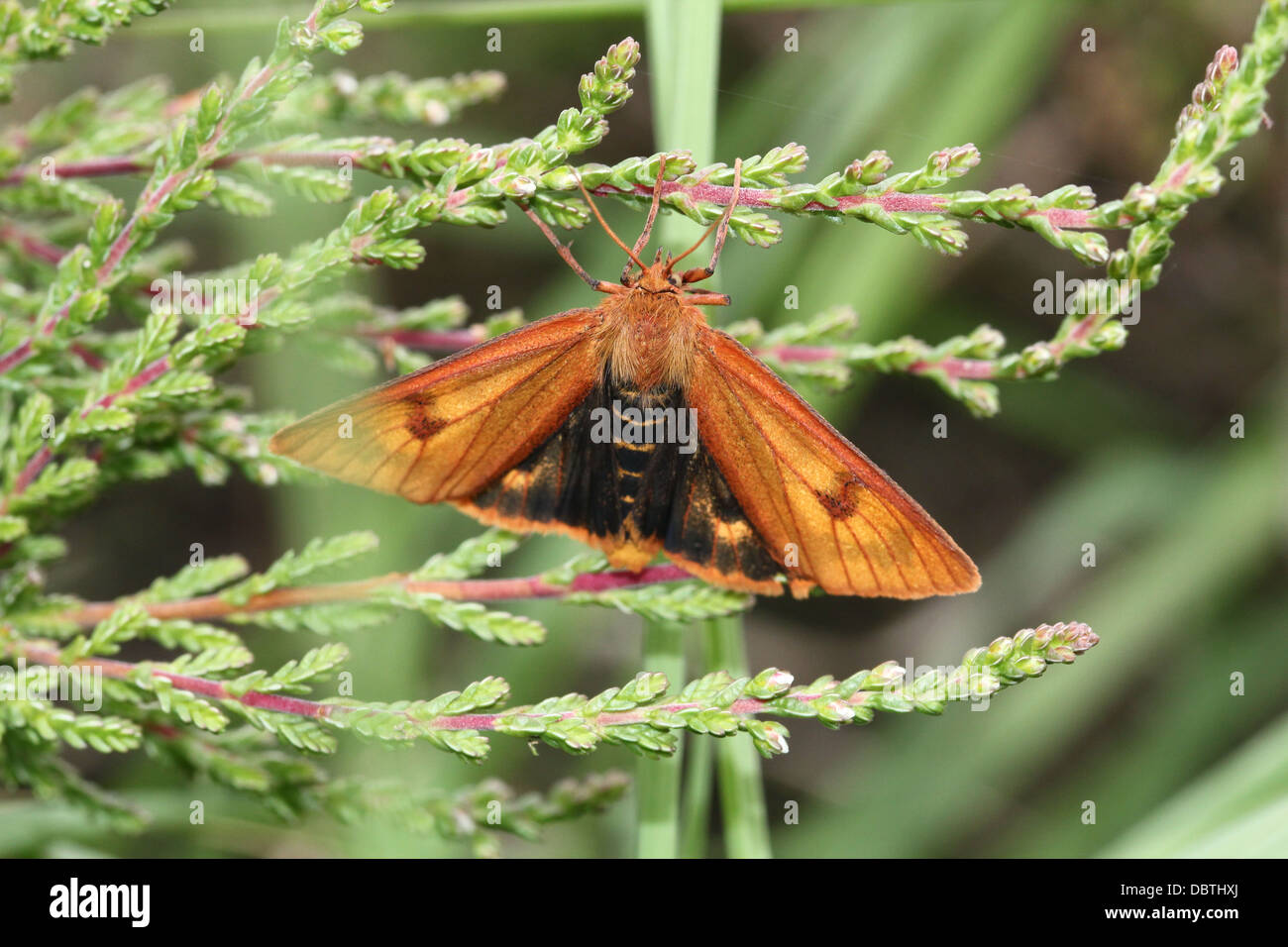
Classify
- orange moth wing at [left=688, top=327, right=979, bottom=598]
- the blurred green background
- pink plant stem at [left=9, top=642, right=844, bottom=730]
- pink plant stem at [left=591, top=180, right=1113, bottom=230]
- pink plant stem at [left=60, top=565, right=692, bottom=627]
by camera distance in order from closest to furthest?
1. pink plant stem at [left=591, top=180, right=1113, bottom=230]
2. pink plant stem at [left=9, top=642, right=844, bottom=730]
3. orange moth wing at [left=688, top=327, right=979, bottom=598]
4. pink plant stem at [left=60, top=565, right=692, bottom=627]
5. the blurred green background

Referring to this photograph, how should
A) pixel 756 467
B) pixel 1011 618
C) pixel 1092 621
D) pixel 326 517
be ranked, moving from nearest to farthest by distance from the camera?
pixel 756 467, pixel 326 517, pixel 1092 621, pixel 1011 618

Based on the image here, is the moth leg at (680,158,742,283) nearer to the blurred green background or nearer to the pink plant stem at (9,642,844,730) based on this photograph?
the pink plant stem at (9,642,844,730)

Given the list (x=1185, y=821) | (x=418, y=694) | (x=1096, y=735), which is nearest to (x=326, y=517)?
(x=418, y=694)

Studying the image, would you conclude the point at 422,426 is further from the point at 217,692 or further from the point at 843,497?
the point at 843,497

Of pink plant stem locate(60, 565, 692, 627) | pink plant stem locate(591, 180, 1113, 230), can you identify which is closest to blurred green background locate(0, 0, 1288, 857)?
pink plant stem locate(60, 565, 692, 627)

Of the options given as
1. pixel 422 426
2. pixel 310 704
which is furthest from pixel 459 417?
pixel 310 704

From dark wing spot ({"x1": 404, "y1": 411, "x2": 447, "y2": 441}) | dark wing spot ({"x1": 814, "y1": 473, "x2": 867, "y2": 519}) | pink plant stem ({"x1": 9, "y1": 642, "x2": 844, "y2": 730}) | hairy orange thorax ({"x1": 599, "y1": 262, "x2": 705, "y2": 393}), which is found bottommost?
pink plant stem ({"x1": 9, "y1": 642, "x2": 844, "y2": 730})
